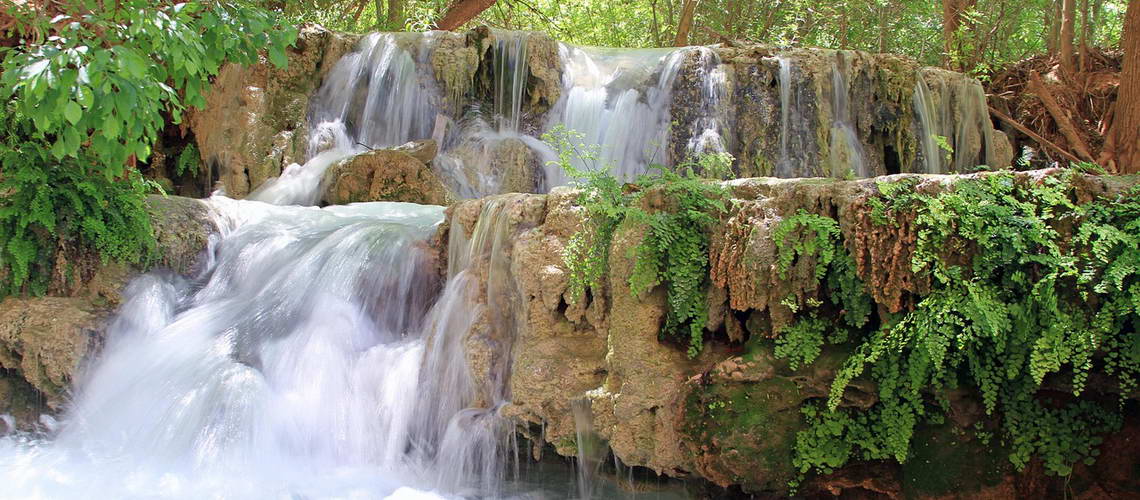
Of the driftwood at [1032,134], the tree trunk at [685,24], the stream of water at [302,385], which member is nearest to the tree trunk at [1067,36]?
the driftwood at [1032,134]

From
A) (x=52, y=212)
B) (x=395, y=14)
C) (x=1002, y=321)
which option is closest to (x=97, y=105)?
(x=52, y=212)

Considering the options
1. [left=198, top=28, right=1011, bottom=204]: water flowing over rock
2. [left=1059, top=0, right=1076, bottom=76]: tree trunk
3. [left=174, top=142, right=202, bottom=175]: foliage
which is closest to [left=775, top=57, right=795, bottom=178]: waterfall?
[left=198, top=28, right=1011, bottom=204]: water flowing over rock

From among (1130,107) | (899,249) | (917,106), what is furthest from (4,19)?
(1130,107)

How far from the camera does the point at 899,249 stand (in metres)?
4.44

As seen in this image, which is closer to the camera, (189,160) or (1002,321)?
(1002,321)

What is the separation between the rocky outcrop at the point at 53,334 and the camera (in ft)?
22.9

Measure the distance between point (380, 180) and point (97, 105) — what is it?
5.11 metres

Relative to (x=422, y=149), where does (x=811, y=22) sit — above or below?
above

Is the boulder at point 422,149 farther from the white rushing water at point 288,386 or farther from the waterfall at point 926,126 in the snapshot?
the waterfall at point 926,126

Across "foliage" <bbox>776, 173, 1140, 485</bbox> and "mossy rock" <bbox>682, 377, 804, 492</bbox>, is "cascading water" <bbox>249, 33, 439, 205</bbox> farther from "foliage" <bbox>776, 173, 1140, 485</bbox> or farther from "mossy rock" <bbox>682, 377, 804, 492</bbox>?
"foliage" <bbox>776, 173, 1140, 485</bbox>

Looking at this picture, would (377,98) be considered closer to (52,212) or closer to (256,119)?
(256,119)

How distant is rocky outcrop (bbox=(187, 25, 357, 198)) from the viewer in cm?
1208

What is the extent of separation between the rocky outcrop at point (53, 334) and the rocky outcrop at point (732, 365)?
3912 millimetres

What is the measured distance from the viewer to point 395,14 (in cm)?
1852
